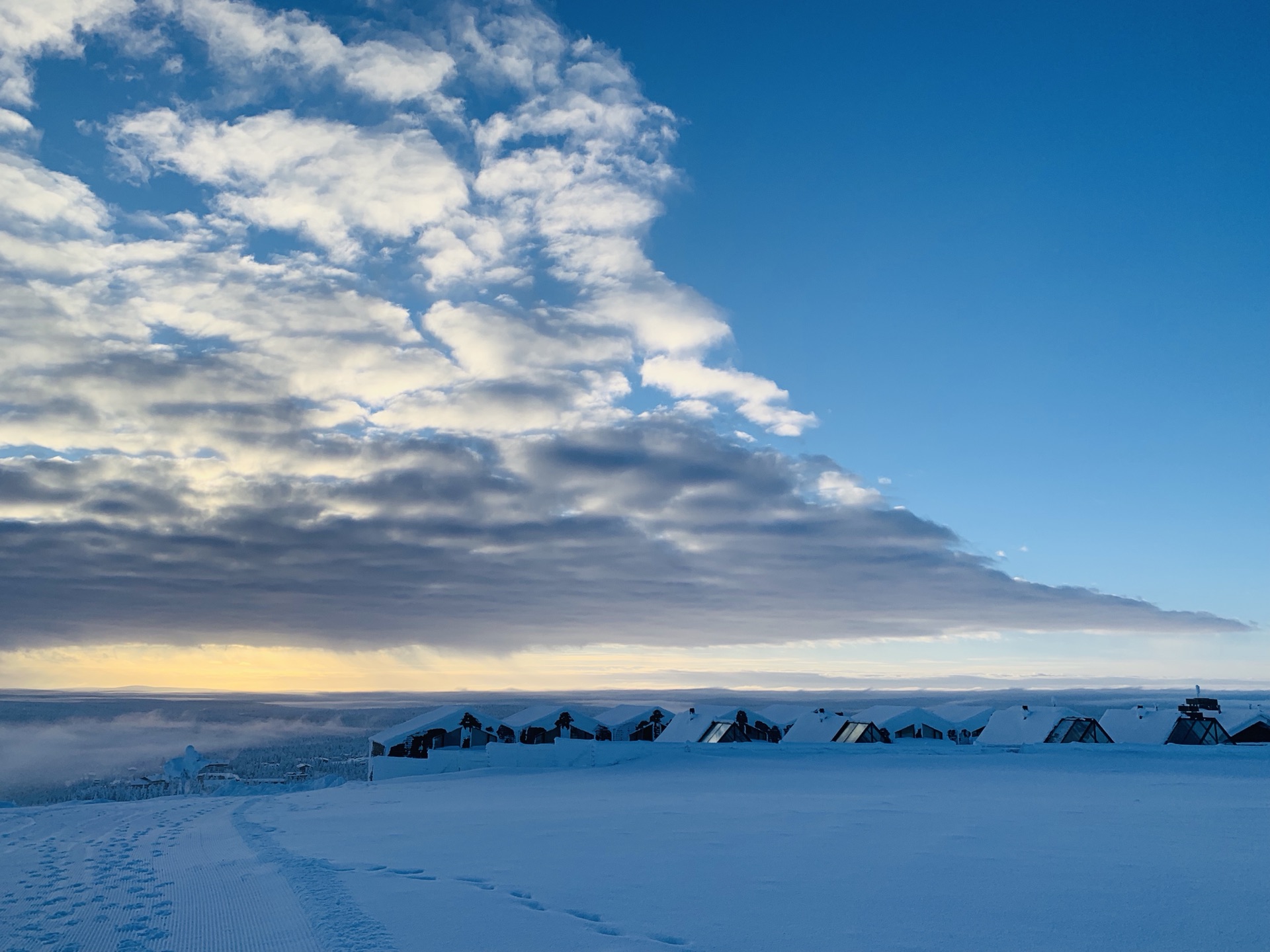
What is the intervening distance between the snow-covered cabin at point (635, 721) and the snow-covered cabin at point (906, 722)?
1481 cm

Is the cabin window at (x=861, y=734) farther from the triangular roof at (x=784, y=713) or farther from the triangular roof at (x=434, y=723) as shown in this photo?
the triangular roof at (x=434, y=723)

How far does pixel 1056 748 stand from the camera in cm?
4144

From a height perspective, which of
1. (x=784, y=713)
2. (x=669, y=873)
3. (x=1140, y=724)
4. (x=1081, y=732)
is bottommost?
(x=1081, y=732)

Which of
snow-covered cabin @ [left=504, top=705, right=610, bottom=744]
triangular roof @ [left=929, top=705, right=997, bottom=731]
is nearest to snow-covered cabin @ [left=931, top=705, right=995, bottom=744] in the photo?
triangular roof @ [left=929, top=705, right=997, bottom=731]

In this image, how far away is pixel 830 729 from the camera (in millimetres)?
61562

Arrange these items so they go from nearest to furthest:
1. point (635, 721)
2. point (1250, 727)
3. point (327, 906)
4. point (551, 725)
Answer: point (327, 906) < point (1250, 727) < point (551, 725) < point (635, 721)

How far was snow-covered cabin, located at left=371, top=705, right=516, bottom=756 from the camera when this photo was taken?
54.2 m

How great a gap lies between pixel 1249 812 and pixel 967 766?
50.5 feet

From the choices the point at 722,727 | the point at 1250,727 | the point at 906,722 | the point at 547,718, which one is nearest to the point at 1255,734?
the point at 1250,727

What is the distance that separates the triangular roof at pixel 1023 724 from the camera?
55250mm

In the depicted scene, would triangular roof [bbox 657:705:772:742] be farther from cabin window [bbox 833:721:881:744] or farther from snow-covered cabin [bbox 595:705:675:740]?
cabin window [bbox 833:721:881:744]

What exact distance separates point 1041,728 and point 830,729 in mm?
13771

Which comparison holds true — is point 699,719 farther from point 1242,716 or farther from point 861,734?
point 1242,716

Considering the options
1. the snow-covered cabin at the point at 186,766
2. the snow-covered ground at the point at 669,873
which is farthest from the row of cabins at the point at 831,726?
the snow-covered ground at the point at 669,873
